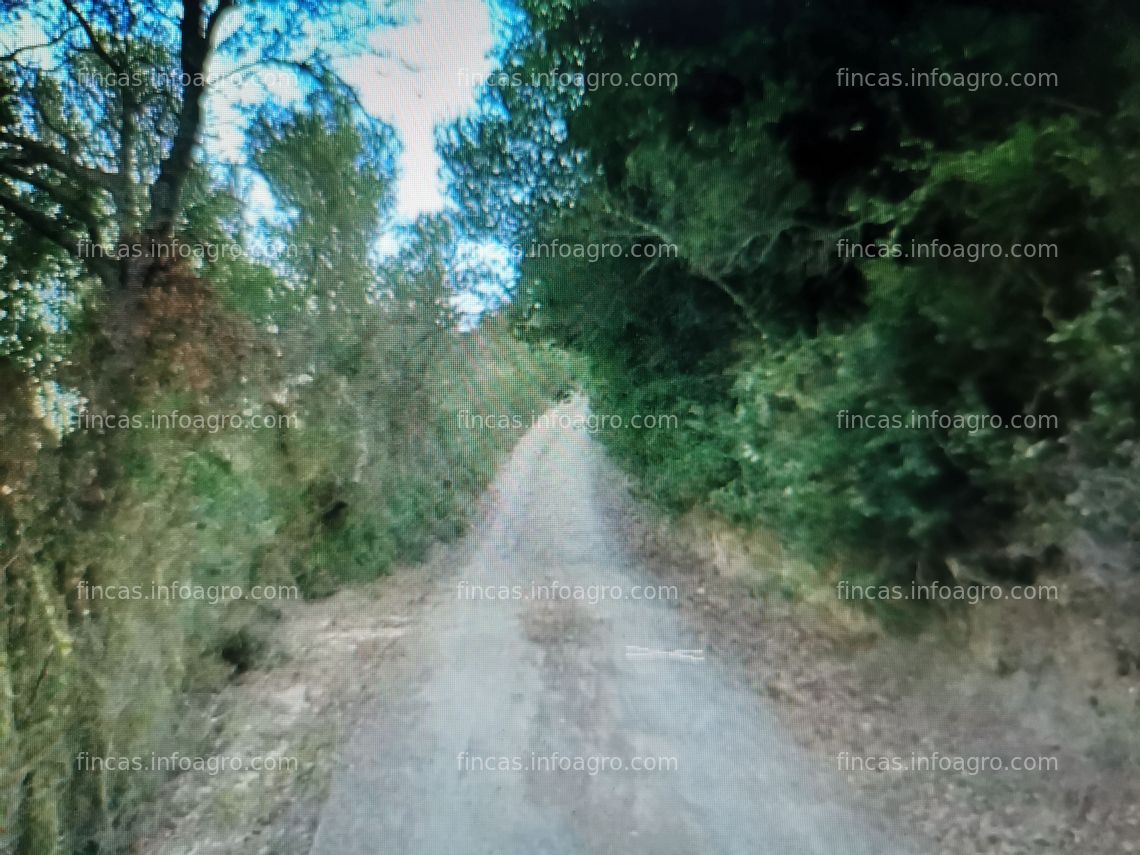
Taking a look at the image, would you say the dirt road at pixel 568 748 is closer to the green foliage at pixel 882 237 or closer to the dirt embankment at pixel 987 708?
the dirt embankment at pixel 987 708

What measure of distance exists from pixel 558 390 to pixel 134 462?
222 inches

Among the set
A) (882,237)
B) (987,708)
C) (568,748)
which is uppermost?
(882,237)

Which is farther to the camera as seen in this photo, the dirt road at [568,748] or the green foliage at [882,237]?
the dirt road at [568,748]

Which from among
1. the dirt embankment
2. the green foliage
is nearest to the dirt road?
the dirt embankment

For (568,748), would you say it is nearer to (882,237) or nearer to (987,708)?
(987,708)

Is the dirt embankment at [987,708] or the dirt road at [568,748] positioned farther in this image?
the dirt road at [568,748]

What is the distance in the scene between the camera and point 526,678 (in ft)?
12.7

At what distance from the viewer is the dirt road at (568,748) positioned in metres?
2.56

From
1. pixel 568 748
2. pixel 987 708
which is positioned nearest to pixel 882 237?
pixel 987 708

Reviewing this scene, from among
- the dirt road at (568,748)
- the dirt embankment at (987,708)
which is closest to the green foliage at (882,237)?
the dirt embankment at (987,708)

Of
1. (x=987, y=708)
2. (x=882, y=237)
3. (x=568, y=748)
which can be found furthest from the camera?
(x=882, y=237)

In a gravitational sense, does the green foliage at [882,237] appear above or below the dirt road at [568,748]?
above

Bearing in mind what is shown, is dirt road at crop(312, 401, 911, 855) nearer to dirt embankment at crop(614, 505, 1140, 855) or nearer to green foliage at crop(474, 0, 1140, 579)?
dirt embankment at crop(614, 505, 1140, 855)

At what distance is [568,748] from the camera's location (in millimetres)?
3133
